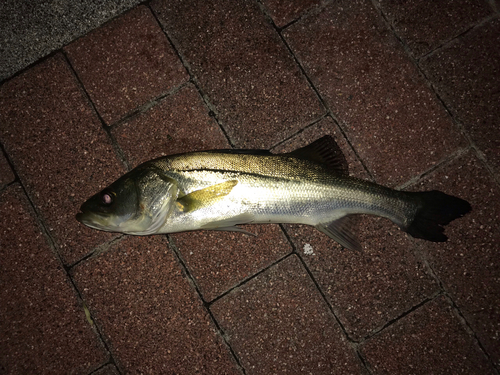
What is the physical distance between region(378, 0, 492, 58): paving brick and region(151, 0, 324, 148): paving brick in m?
1.12

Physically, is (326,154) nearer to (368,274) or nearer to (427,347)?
(368,274)

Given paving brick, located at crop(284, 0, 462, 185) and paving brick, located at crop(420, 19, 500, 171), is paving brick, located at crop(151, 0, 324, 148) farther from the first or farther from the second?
paving brick, located at crop(420, 19, 500, 171)

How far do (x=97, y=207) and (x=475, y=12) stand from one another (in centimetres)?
401

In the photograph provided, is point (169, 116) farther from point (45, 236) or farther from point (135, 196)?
point (45, 236)

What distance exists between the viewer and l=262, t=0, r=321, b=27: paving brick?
3.37 metres

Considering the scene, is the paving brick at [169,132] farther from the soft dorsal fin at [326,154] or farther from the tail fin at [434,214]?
the tail fin at [434,214]

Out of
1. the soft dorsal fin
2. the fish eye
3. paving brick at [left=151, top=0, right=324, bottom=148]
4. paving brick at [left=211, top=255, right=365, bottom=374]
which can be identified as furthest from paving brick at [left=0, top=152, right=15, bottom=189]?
the soft dorsal fin

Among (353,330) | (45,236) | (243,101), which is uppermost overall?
(243,101)

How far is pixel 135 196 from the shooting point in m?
2.67

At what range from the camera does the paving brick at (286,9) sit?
132 inches

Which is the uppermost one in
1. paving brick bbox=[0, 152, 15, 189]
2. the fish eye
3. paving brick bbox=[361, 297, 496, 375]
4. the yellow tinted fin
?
paving brick bbox=[0, 152, 15, 189]

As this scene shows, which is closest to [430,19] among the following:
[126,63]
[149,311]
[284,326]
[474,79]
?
[474,79]

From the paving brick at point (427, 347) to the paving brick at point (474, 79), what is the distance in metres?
1.60

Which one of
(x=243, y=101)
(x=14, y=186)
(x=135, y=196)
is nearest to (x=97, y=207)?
(x=135, y=196)
